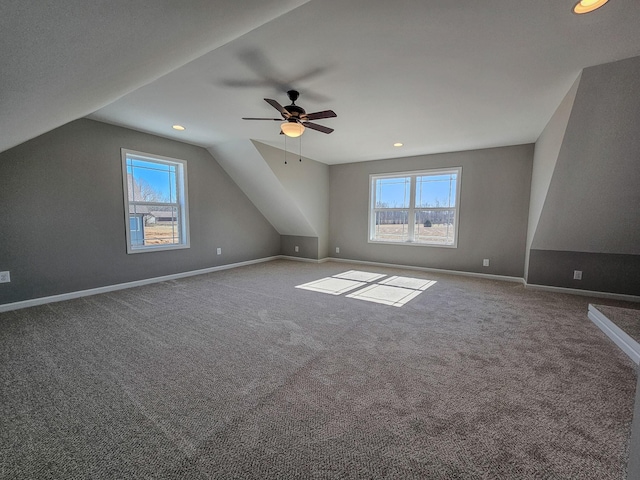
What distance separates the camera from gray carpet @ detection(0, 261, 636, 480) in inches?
47.2

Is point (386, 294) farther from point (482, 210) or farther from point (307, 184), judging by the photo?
point (307, 184)

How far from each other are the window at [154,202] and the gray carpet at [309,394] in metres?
1.46

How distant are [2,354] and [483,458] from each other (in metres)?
3.41

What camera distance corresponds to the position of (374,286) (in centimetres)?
418

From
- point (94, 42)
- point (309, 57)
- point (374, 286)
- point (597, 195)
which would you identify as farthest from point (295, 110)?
point (597, 195)

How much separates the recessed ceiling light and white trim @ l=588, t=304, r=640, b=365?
8.04 feet

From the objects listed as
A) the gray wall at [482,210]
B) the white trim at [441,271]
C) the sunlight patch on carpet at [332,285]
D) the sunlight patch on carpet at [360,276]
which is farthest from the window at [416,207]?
the sunlight patch on carpet at [332,285]

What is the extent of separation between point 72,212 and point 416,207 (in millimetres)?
5611

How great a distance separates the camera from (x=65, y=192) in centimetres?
332

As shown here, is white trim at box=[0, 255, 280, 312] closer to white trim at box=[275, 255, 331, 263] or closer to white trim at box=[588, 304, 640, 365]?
white trim at box=[275, 255, 331, 263]

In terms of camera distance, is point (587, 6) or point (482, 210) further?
point (482, 210)

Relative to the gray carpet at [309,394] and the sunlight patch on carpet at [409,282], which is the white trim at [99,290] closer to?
the gray carpet at [309,394]

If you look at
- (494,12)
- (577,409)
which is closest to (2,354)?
(577,409)

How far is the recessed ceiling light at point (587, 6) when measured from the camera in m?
1.49
